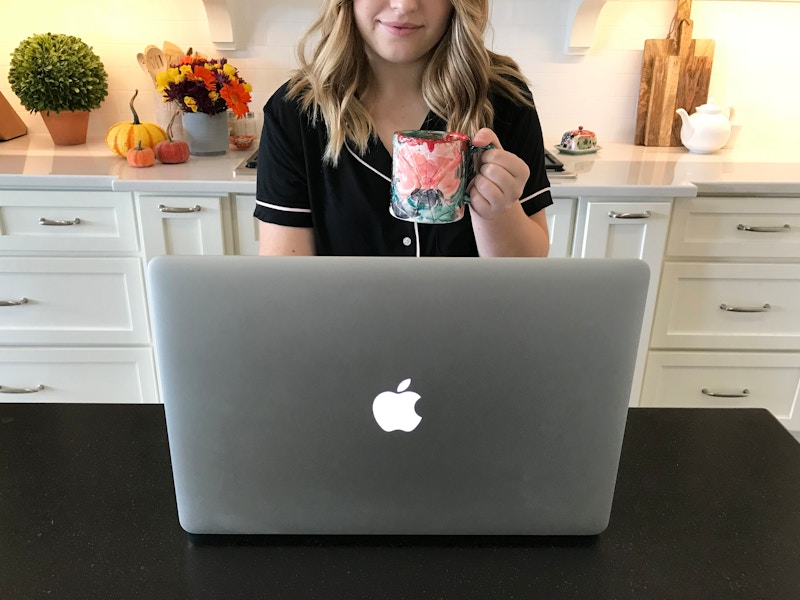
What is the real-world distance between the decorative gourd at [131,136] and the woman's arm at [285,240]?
1.03m

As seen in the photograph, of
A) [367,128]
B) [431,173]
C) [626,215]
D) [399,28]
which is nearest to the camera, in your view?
[431,173]

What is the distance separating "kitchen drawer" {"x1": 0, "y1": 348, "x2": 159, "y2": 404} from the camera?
2.14m

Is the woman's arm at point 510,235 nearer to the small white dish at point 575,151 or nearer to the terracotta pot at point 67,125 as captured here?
the small white dish at point 575,151

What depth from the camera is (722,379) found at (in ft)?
7.25

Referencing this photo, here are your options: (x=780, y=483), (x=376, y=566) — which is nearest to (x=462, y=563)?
(x=376, y=566)

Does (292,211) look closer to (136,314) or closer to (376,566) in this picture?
(376,566)

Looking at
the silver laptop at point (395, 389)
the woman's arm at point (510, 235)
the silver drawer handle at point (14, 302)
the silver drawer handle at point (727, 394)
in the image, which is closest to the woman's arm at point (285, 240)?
the woman's arm at point (510, 235)

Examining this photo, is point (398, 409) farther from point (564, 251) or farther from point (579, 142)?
point (579, 142)

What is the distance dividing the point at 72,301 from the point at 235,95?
0.76m

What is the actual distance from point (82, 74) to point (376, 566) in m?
2.05

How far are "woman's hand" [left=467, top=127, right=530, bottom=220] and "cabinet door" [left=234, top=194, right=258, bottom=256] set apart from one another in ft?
3.71

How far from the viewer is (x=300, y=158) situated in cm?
124

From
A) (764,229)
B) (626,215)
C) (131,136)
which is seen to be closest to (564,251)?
(626,215)

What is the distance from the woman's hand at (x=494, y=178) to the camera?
0.88 metres
